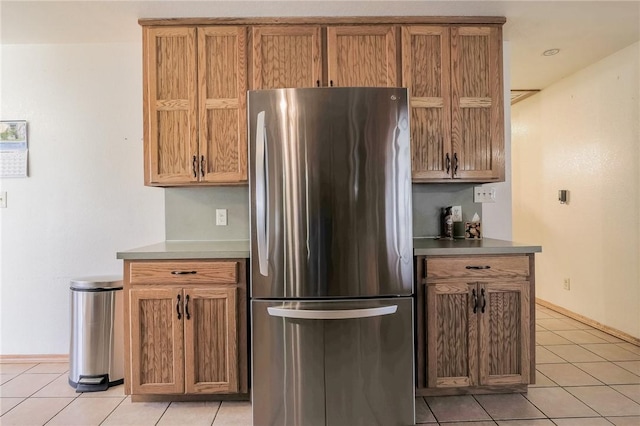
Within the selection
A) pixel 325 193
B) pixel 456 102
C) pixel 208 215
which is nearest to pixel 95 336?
pixel 208 215

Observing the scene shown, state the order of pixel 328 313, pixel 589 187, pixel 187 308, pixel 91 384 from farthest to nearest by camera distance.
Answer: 1. pixel 589 187
2. pixel 91 384
3. pixel 187 308
4. pixel 328 313

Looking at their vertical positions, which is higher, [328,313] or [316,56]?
[316,56]

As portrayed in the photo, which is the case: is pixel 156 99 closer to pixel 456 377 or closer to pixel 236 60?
pixel 236 60

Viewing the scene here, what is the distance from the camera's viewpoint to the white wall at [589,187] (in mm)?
Result: 3129

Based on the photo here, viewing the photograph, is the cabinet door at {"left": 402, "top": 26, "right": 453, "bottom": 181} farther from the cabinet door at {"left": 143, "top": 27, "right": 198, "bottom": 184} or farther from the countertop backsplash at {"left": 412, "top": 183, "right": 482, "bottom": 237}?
the cabinet door at {"left": 143, "top": 27, "right": 198, "bottom": 184}

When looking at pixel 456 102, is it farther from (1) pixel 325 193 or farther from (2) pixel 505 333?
(2) pixel 505 333

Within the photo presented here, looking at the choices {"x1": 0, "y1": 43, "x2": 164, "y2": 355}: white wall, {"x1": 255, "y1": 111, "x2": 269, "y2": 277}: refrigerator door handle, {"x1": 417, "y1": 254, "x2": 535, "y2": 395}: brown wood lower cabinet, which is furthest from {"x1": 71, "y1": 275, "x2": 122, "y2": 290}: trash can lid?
{"x1": 417, "y1": 254, "x2": 535, "y2": 395}: brown wood lower cabinet

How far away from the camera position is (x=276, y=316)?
75.8 inches

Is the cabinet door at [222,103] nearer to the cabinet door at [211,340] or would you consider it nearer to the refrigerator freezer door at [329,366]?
the cabinet door at [211,340]

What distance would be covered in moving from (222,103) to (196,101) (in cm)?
16

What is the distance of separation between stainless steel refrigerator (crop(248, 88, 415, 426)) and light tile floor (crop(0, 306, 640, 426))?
1.10 feet

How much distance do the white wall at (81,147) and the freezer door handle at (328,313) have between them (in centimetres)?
134

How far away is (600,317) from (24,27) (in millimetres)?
4768

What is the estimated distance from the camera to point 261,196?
1.94 meters
